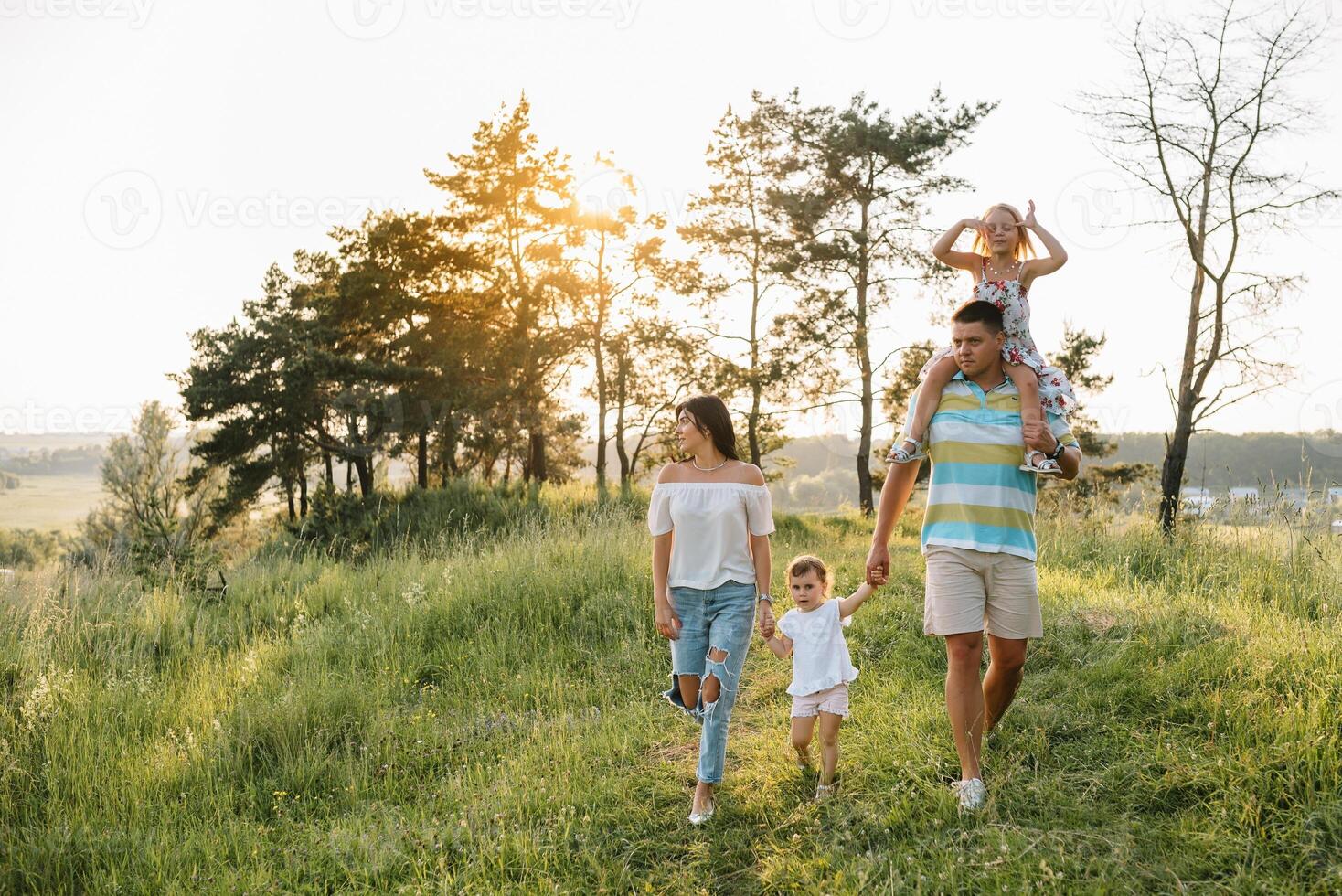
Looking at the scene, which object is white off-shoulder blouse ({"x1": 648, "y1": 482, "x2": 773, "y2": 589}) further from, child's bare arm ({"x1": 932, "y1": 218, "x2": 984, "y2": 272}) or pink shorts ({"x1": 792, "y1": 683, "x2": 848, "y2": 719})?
child's bare arm ({"x1": 932, "y1": 218, "x2": 984, "y2": 272})

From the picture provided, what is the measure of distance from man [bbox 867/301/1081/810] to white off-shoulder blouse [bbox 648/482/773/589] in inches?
22.4

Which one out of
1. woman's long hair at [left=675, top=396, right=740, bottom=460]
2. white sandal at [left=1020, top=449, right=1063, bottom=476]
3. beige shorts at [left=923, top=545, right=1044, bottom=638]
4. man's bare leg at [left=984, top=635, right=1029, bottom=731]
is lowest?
man's bare leg at [left=984, top=635, right=1029, bottom=731]

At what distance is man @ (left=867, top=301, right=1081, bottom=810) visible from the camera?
357 centimetres

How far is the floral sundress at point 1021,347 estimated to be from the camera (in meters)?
3.74

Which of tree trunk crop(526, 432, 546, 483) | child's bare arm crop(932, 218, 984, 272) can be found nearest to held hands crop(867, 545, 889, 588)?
child's bare arm crop(932, 218, 984, 272)

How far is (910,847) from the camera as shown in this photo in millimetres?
3490

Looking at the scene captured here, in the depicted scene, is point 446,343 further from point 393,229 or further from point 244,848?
point 244,848

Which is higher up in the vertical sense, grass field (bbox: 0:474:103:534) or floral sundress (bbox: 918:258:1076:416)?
floral sundress (bbox: 918:258:1076:416)

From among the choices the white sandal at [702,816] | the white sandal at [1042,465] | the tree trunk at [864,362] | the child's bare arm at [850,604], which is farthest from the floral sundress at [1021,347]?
the tree trunk at [864,362]

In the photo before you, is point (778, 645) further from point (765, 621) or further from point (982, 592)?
point (982, 592)

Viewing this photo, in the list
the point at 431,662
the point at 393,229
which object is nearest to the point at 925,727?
the point at 431,662

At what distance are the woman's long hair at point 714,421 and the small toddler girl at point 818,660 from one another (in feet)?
2.47

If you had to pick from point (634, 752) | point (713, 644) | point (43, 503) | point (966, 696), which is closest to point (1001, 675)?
point (966, 696)

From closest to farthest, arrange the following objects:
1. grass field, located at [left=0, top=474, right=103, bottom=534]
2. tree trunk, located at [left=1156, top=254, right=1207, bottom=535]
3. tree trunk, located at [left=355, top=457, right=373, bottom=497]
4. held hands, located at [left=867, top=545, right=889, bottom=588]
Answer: held hands, located at [left=867, top=545, right=889, bottom=588]
tree trunk, located at [left=1156, top=254, right=1207, bottom=535]
tree trunk, located at [left=355, top=457, right=373, bottom=497]
grass field, located at [left=0, top=474, right=103, bottom=534]
